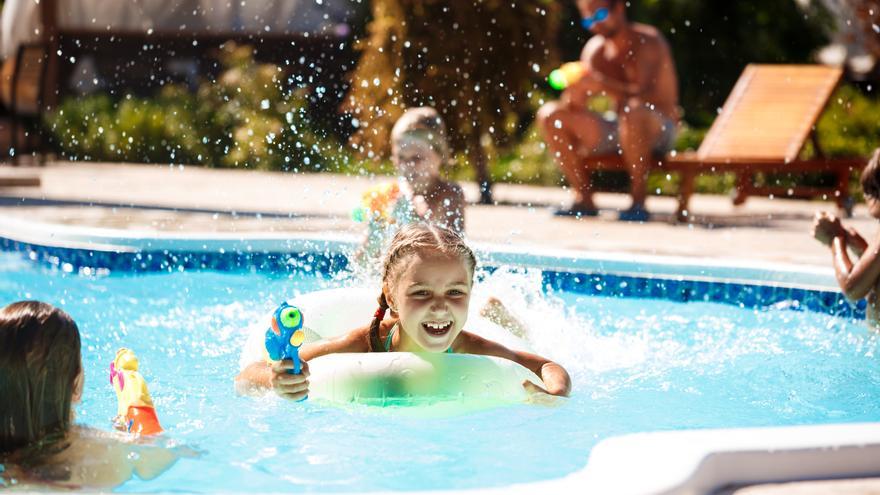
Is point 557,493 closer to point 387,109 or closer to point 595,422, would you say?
point 595,422

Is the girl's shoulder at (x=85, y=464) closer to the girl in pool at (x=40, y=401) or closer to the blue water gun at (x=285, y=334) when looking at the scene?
the girl in pool at (x=40, y=401)

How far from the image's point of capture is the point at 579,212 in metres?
9.98

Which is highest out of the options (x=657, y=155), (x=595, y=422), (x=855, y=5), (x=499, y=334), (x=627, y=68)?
(x=855, y=5)

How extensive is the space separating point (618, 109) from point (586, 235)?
1669mm

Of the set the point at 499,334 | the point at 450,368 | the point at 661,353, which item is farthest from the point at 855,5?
the point at 450,368

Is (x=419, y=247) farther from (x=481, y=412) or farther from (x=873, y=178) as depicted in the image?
(x=873, y=178)

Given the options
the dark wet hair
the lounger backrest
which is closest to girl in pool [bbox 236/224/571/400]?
the dark wet hair

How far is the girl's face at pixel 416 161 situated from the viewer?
608 cm

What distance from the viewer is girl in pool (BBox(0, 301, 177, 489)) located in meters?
3.04

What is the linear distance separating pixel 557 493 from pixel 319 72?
14.6 metres

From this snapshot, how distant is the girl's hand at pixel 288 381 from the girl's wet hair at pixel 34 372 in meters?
0.60

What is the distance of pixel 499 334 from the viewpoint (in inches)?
179

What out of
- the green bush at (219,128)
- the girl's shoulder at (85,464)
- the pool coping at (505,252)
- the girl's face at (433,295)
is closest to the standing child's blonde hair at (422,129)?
the pool coping at (505,252)

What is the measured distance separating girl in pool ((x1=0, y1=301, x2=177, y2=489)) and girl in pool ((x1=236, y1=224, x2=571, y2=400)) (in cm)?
64
